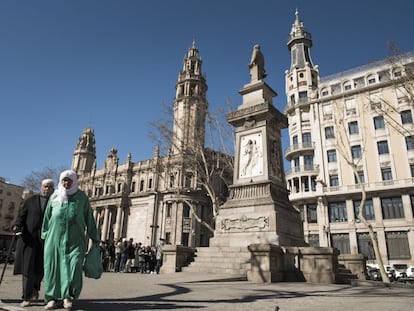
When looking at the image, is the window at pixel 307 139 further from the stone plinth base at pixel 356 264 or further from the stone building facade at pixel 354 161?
the stone plinth base at pixel 356 264

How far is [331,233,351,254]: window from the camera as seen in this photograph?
1313 inches

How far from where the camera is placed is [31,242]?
15.8 feet

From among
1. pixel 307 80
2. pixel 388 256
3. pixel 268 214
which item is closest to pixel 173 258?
pixel 268 214

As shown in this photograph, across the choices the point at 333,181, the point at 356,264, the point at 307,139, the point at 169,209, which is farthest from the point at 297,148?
the point at 356,264

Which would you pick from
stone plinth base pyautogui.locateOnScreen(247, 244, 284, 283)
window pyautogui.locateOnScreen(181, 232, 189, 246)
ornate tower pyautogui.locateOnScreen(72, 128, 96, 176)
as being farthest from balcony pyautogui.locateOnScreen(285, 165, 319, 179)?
ornate tower pyautogui.locateOnScreen(72, 128, 96, 176)

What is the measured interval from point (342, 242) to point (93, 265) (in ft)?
114

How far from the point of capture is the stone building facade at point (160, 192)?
43.8 m

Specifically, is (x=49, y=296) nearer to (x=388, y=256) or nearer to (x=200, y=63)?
(x=388, y=256)

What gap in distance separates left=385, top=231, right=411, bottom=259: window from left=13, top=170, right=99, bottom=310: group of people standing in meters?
34.4

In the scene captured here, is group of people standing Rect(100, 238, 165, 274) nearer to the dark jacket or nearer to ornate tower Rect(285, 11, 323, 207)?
the dark jacket

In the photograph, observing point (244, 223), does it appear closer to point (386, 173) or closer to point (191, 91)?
point (386, 173)

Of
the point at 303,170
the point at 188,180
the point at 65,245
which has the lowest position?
the point at 65,245

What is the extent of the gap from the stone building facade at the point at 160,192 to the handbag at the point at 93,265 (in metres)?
35.4

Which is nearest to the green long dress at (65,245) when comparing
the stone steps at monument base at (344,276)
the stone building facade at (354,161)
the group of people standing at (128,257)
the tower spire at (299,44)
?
the stone steps at monument base at (344,276)
